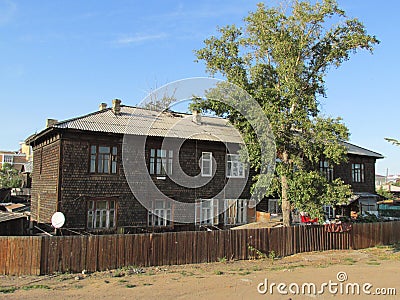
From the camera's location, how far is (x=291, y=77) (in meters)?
19.7

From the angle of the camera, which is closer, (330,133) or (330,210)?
(330,133)

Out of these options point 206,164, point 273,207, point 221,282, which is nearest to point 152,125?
point 206,164

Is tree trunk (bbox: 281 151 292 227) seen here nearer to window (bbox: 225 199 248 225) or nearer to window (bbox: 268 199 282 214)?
window (bbox: 225 199 248 225)

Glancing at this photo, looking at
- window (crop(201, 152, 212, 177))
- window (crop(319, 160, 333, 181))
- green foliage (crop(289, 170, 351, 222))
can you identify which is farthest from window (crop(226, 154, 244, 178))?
window (crop(319, 160, 333, 181))

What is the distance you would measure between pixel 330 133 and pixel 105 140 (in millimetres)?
11690

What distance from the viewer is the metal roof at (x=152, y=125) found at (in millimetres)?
21794

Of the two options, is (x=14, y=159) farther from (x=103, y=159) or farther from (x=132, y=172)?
(x=132, y=172)

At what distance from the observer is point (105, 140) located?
2173cm

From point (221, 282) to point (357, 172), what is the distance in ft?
80.7

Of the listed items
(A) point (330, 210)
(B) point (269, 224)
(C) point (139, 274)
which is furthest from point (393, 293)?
(A) point (330, 210)

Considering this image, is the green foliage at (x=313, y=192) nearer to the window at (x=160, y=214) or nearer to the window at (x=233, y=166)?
the window at (x=233, y=166)

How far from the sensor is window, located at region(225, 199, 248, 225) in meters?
25.8

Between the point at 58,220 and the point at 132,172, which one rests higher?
the point at 132,172

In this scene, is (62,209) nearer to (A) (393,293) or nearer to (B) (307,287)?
(B) (307,287)
